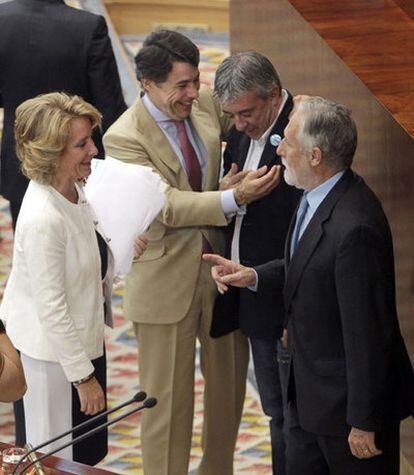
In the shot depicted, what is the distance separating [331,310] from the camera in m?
3.46

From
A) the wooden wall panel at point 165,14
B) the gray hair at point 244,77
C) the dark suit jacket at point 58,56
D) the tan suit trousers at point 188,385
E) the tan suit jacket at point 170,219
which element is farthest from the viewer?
the wooden wall panel at point 165,14

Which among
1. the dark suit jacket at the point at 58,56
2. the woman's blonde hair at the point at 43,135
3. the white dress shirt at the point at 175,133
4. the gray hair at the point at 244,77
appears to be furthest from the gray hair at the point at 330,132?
the dark suit jacket at the point at 58,56

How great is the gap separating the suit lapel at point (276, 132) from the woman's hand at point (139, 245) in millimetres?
445

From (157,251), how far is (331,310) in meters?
0.99

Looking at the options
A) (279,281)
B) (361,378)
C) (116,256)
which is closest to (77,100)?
(116,256)

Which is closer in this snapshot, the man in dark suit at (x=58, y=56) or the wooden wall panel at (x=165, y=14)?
the man in dark suit at (x=58, y=56)

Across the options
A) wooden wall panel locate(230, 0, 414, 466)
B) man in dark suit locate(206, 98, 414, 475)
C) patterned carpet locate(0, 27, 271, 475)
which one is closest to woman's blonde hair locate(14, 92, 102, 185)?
man in dark suit locate(206, 98, 414, 475)

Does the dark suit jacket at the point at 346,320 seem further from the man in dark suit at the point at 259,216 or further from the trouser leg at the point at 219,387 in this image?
the trouser leg at the point at 219,387

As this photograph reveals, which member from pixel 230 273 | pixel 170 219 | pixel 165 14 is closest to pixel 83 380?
pixel 230 273

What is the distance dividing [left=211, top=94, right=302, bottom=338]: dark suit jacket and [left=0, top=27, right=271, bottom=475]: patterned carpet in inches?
36.8

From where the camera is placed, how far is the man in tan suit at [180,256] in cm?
414

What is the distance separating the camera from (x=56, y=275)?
3764mm

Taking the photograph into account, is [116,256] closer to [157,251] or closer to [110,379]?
[157,251]

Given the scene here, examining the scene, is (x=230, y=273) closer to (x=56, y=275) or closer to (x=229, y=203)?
(x=229, y=203)
